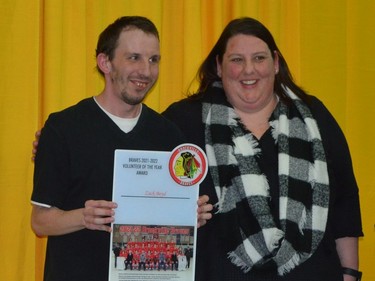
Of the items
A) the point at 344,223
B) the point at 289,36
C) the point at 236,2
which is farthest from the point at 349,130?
the point at 344,223

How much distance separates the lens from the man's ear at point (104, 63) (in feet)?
7.56

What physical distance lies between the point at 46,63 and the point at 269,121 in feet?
3.52

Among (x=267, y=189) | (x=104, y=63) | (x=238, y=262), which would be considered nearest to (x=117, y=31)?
(x=104, y=63)

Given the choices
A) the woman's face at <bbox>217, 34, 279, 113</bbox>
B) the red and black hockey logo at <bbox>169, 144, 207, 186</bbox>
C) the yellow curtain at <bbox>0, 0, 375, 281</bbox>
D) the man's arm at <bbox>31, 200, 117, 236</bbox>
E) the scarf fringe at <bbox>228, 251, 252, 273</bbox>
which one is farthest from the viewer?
the yellow curtain at <bbox>0, 0, 375, 281</bbox>

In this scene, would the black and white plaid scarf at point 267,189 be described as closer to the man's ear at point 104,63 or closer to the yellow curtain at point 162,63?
the man's ear at point 104,63

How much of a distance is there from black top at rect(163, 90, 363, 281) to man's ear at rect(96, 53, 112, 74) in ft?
1.36

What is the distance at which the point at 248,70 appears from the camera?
8.31 ft

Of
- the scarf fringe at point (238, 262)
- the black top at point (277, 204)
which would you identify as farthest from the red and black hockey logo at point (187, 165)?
the scarf fringe at point (238, 262)

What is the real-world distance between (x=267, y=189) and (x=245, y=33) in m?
0.60

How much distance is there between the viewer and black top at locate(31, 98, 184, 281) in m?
2.12

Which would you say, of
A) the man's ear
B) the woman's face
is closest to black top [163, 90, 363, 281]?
the woman's face

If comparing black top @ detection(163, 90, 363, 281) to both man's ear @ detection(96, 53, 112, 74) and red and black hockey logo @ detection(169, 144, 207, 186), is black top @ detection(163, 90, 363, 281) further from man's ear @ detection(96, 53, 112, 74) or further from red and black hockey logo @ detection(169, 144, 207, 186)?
man's ear @ detection(96, 53, 112, 74)

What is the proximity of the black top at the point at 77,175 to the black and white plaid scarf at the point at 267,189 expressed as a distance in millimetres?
435

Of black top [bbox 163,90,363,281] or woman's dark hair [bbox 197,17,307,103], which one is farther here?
woman's dark hair [bbox 197,17,307,103]
